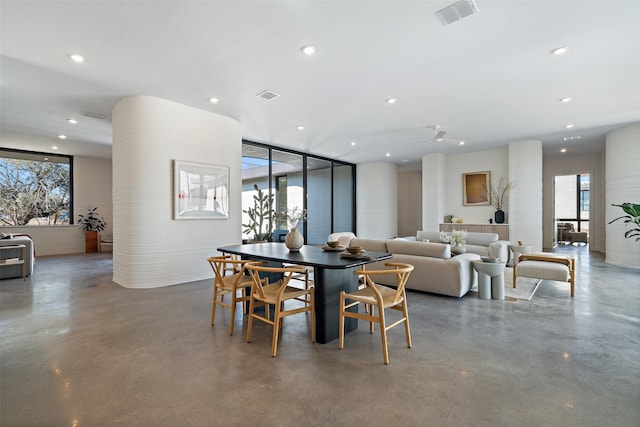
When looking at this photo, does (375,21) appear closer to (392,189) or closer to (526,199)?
(526,199)

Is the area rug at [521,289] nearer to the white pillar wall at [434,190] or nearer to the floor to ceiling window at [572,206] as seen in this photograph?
the white pillar wall at [434,190]

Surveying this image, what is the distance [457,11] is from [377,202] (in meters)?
8.07

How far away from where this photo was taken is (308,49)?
3383mm

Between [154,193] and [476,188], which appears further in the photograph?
[476,188]

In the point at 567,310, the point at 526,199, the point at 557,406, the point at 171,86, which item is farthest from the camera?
the point at 526,199

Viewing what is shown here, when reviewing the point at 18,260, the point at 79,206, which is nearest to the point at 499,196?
the point at 18,260

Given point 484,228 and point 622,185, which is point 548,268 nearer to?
point 622,185

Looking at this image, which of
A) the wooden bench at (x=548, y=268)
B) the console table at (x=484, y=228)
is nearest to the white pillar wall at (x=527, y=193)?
the console table at (x=484, y=228)

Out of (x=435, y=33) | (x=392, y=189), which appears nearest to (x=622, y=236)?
(x=392, y=189)

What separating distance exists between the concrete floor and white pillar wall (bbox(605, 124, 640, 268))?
3726 mm

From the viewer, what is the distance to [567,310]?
141 inches

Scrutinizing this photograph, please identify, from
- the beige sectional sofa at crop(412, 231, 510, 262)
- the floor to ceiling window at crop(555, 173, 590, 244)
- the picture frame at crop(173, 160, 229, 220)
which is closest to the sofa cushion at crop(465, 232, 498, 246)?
the beige sectional sofa at crop(412, 231, 510, 262)

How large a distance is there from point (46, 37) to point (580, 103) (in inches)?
295

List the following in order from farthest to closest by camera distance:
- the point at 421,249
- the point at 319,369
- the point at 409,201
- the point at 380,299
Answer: the point at 409,201, the point at 421,249, the point at 380,299, the point at 319,369
